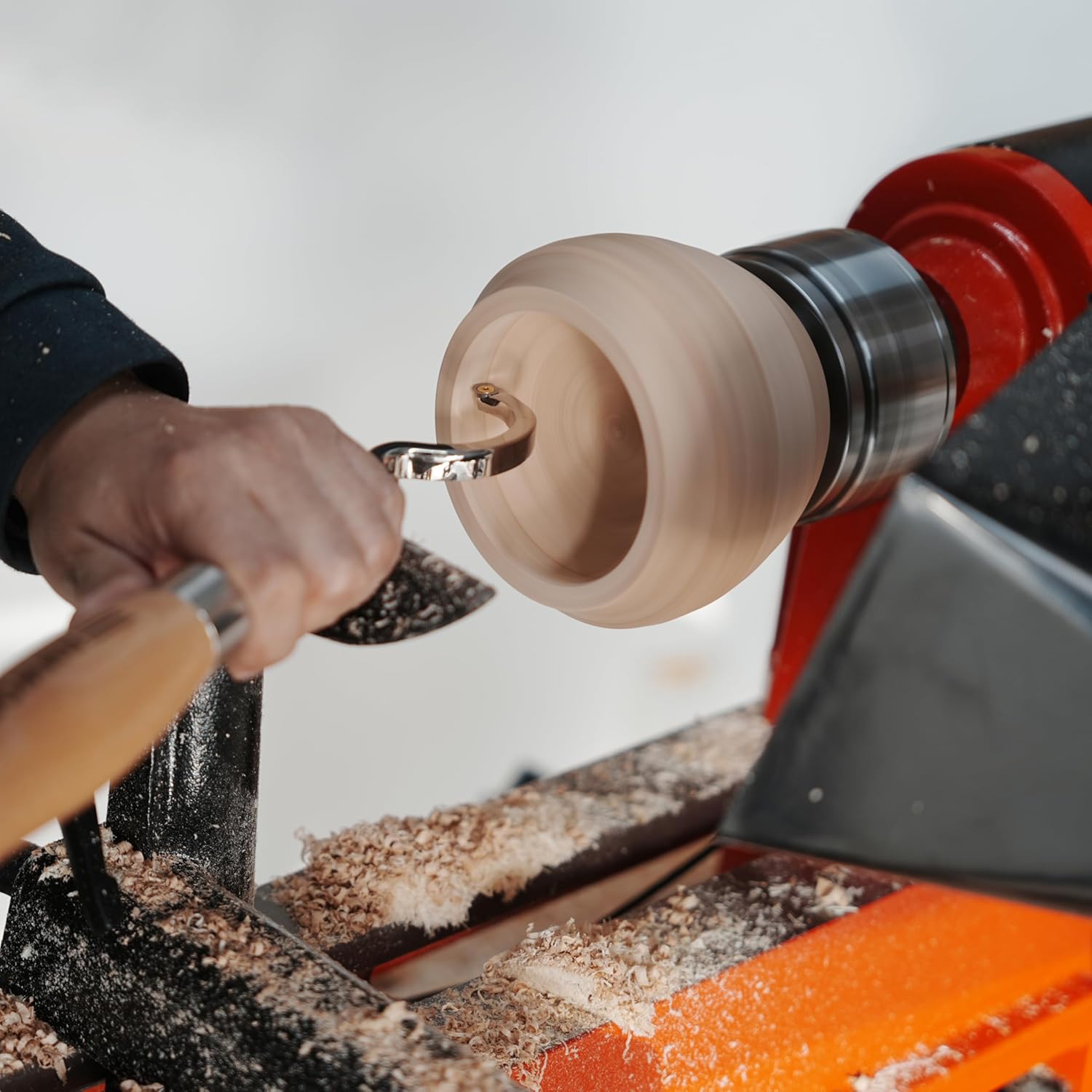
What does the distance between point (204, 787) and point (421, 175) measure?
91cm

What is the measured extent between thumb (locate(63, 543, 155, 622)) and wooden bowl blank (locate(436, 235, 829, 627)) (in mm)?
198

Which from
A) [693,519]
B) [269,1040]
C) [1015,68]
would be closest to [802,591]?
[693,519]

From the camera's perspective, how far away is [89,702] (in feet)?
1.28

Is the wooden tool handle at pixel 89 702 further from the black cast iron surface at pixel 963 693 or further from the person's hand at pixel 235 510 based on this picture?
the black cast iron surface at pixel 963 693

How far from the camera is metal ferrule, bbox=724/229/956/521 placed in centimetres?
64

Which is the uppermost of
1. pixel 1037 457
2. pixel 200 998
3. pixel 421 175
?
pixel 421 175

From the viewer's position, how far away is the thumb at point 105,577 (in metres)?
0.51

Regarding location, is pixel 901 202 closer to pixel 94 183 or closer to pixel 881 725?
pixel 881 725

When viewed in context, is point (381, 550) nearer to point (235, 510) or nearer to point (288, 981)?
point (235, 510)

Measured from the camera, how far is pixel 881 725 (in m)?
0.35

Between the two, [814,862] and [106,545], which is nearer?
[106,545]

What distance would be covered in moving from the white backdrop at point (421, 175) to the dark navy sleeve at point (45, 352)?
1.87 feet

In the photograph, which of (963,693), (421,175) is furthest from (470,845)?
(421,175)

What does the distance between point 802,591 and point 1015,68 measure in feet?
3.75
